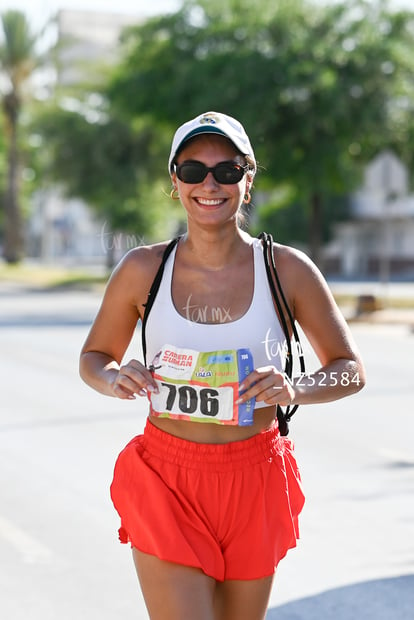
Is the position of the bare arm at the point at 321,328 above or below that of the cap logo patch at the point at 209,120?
below

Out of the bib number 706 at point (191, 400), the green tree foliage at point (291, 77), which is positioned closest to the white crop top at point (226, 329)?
the bib number 706 at point (191, 400)

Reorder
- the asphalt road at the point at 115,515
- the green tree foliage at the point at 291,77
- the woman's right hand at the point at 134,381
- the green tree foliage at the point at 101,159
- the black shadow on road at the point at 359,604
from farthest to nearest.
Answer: the green tree foliage at the point at 101,159
the green tree foliage at the point at 291,77
the asphalt road at the point at 115,515
the black shadow on road at the point at 359,604
the woman's right hand at the point at 134,381

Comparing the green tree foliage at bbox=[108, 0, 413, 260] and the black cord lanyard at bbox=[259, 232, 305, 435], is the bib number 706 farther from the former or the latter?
the green tree foliage at bbox=[108, 0, 413, 260]

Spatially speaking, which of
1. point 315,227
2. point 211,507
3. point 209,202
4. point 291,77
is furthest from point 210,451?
point 315,227

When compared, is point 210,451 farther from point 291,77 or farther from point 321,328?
point 291,77

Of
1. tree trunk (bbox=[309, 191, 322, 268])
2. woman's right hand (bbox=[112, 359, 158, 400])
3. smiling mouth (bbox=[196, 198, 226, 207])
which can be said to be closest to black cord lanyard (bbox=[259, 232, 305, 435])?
smiling mouth (bbox=[196, 198, 226, 207])

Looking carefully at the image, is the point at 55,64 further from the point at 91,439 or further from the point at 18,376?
the point at 91,439

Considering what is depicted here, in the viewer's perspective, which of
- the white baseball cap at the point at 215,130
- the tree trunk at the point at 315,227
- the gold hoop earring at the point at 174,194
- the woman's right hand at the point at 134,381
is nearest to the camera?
the woman's right hand at the point at 134,381

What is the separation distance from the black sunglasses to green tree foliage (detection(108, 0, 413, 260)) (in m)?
22.1

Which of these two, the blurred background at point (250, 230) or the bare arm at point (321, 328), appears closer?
the bare arm at point (321, 328)

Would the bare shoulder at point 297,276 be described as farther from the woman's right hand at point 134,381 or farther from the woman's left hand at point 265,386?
the woman's right hand at point 134,381

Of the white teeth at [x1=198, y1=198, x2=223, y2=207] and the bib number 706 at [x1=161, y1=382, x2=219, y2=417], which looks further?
the white teeth at [x1=198, y1=198, x2=223, y2=207]

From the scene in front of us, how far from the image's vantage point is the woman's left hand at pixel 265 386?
259 cm

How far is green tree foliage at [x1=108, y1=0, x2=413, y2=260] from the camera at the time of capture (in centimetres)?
2530
